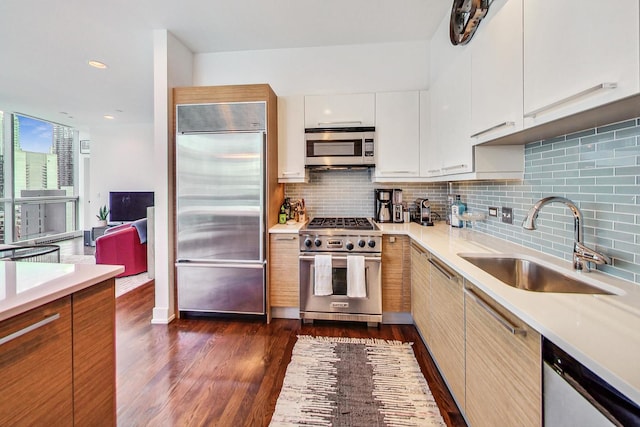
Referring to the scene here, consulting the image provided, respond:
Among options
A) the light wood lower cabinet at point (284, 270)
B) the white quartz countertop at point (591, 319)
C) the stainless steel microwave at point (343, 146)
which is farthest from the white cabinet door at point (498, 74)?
the light wood lower cabinet at point (284, 270)

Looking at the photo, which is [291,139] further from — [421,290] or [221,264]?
[421,290]

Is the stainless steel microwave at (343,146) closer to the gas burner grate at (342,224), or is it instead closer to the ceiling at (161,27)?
the gas burner grate at (342,224)

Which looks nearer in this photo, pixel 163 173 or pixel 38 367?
pixel 38 367

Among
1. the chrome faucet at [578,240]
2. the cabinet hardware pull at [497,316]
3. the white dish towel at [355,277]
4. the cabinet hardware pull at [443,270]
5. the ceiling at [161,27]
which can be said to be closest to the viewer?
the cabinet hardware pull at [497,316]

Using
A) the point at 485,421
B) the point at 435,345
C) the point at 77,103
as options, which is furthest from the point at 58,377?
the point at 77,103

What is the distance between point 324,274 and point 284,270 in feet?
1.29

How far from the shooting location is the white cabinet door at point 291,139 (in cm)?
277

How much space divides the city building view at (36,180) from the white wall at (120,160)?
746 mm

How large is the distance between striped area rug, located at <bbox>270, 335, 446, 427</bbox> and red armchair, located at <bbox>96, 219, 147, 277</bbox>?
120 inches

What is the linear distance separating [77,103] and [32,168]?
2244mm

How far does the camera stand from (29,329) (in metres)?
0.85

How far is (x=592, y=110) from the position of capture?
2.99ft

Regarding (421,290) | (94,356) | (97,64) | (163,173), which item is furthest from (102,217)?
(421,290)

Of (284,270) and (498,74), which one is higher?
(498,74)
